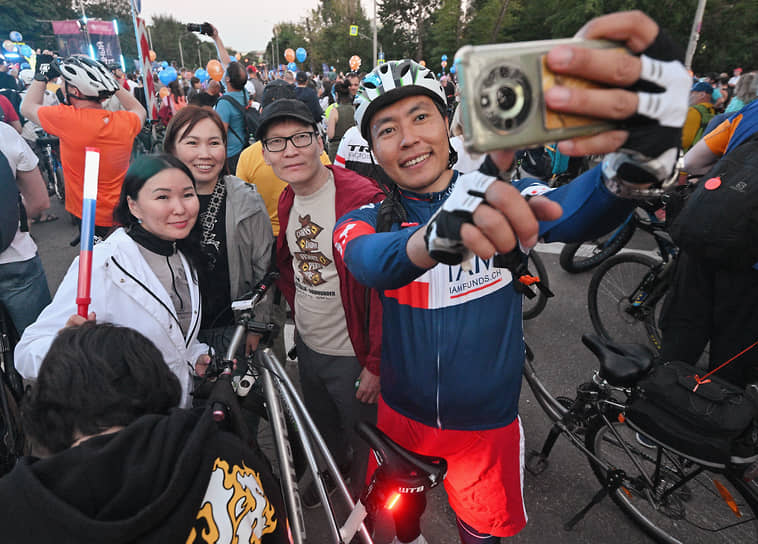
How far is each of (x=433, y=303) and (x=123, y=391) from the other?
1.03m

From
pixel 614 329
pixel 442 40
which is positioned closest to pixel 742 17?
pixel 442 40

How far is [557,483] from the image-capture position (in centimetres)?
272

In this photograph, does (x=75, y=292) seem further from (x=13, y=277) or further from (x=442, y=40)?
(x=442, y=40)

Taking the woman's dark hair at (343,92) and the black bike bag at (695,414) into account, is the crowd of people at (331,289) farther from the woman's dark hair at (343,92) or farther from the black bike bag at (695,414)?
the woman's dark hair at (343,92)

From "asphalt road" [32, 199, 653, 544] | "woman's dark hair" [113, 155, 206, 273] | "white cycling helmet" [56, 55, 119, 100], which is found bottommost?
"asphalt road" [32, 199, 653, 544]

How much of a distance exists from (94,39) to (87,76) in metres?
30.5

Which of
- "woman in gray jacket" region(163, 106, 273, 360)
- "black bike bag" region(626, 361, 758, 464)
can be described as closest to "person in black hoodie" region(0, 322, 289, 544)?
"woman in gray jacket" region(163, 106, 273, 360)

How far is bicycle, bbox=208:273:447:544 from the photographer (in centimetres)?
156

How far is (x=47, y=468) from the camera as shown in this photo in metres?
0.95

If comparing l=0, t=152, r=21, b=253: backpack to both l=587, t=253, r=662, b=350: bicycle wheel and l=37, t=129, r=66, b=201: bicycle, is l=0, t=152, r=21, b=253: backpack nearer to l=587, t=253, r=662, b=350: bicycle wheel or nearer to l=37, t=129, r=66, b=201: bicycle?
l=587, t=253, r=662, b=350: bicycle wheel

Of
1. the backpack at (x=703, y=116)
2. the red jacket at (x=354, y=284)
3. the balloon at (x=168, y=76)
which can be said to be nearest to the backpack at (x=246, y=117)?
the red jacket at (x=354, y=284)

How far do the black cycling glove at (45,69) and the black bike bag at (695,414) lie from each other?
4.93m

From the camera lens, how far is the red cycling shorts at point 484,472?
1685mm

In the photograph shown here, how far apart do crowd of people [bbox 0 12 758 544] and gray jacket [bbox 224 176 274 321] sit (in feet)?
0.03
